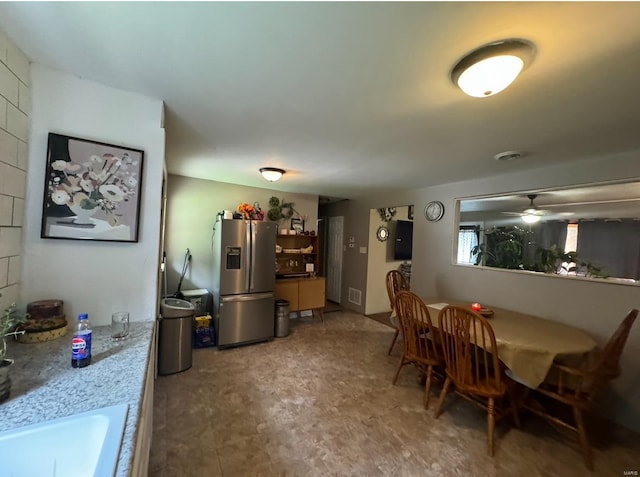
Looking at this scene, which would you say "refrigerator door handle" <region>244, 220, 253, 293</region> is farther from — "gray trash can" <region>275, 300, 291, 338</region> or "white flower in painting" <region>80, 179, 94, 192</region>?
"white flower in painting" <region>80, 179, 94, 192</region>

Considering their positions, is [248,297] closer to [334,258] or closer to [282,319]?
[282,319]

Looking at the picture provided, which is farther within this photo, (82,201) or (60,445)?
(82,201)

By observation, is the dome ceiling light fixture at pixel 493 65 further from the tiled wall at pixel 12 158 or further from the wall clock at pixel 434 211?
the wall clock at pixel 434 211

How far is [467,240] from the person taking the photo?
3.52m

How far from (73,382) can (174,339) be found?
5.86 ft

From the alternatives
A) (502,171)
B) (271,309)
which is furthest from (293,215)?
(502,171)

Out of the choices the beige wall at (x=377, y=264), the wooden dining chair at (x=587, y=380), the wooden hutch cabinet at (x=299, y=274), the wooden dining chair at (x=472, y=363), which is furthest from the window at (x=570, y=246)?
the wooden hutch cabinet at (x=299, y=274)

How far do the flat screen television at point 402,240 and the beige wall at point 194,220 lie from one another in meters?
2.90

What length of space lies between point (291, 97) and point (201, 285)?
3316 millimetres

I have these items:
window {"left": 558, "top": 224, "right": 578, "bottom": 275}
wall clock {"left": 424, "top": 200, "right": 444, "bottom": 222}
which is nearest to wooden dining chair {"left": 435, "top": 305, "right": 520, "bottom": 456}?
window {"left": 558, "top": 224, "right": 578, "bottom": 275}

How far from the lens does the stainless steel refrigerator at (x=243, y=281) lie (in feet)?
10.8

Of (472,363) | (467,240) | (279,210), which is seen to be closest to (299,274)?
(279,210)

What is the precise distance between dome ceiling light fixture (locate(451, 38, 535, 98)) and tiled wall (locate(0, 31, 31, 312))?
1.99 metres

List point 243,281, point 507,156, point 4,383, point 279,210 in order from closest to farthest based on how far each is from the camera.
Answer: point 4,383
point 507,156
point 243,281
point 279,210
